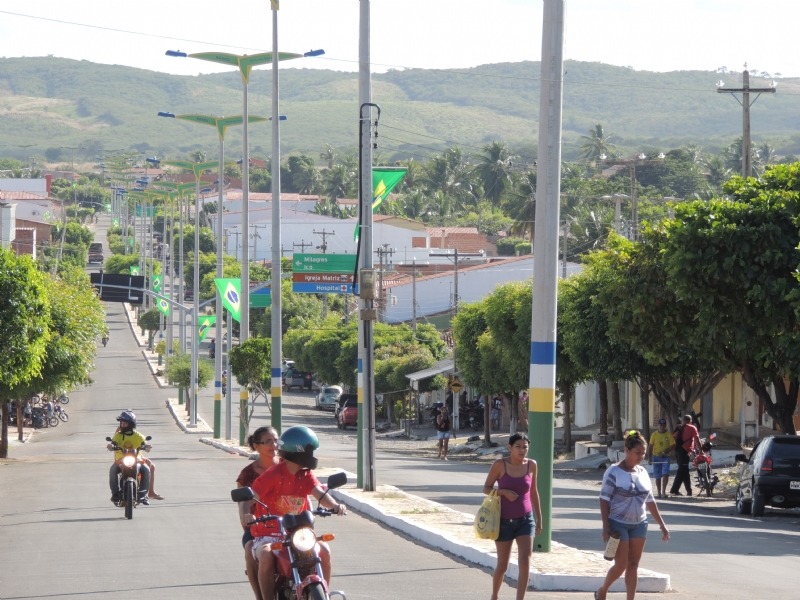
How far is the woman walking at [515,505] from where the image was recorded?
1206cm

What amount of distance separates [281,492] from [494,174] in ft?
497

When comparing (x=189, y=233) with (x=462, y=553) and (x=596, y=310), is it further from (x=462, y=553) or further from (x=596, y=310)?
(x=462, y=553)

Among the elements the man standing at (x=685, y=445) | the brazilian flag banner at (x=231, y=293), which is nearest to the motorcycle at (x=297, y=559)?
the man standing at (x=685, y=445)

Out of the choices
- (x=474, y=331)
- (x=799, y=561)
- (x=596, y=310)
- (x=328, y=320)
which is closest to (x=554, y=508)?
(x=799, y=561)

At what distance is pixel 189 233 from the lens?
15188 centimetres

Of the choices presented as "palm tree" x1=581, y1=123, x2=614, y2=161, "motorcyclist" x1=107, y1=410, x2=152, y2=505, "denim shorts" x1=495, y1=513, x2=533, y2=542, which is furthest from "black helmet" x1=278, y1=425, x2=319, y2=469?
"palm tree" x1=581, y1=123, x2=614, y2=161

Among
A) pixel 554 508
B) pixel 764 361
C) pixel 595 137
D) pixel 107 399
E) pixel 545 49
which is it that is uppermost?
pixel 595 137

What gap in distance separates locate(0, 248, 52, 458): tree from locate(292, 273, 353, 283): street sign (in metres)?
22.4

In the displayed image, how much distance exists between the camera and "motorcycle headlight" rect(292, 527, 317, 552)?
9250mm

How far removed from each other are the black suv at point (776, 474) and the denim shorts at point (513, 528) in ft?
44.8

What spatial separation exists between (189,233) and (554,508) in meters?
130

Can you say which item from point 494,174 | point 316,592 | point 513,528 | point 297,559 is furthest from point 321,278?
point 494,174

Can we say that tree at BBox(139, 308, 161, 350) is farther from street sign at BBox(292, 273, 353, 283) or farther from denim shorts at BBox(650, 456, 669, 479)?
denim shorts at BBox(650, 456, 669, 479)

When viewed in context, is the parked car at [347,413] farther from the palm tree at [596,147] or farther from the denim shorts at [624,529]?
the palm tree at [596,147]
